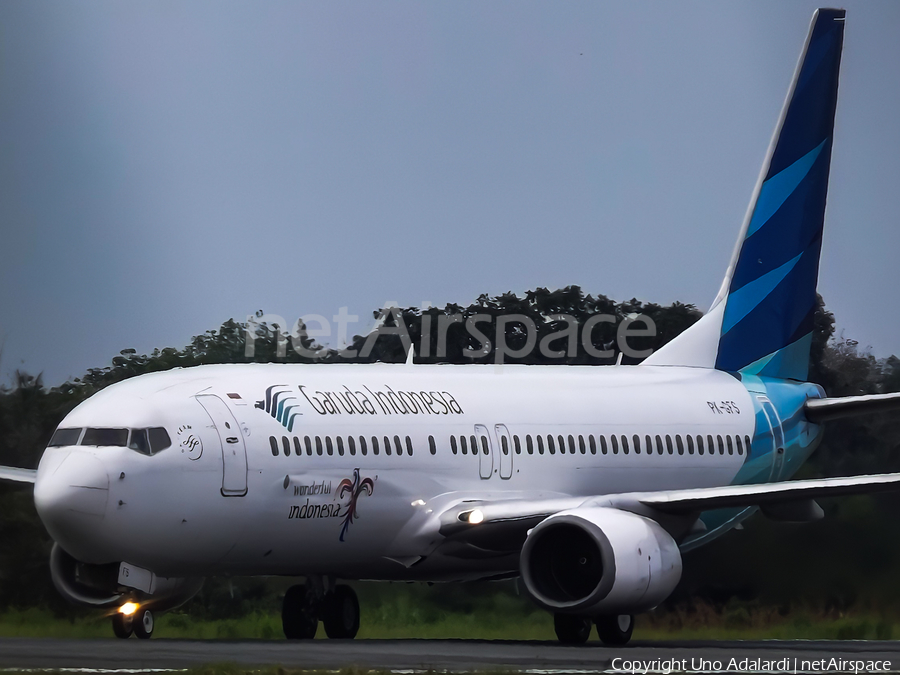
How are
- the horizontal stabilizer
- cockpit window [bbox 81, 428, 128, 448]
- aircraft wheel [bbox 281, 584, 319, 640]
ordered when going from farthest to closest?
the horizontal stabilizer < aircraft wheel [bbox 281, 584, 319, 640] < cockpit window [bbox 81, 428, 128, 448]

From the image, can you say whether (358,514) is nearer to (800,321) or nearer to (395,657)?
(395,657)

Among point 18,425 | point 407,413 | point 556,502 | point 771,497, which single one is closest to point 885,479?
point 771,497

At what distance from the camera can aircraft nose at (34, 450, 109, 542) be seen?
19266mm

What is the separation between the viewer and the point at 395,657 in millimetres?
18812

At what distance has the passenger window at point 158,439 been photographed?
66.0ft

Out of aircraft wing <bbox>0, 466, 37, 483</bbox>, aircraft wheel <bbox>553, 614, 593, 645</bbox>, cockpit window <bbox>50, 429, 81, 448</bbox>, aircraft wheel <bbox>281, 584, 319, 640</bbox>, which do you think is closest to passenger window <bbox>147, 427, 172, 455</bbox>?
cockpit window <bbox>50, 429, 81, 448</bbox>

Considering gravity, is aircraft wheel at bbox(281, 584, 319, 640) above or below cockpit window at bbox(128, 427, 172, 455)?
below

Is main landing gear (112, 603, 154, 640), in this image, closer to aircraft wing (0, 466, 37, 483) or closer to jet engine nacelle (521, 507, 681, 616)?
aircraft wing (0, 466, 37, 483)

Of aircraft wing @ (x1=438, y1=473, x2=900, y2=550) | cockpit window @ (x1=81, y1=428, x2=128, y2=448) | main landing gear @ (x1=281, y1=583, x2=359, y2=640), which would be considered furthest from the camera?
main landing gear @ (x1=281, y1=583, x2=359, y2=640)

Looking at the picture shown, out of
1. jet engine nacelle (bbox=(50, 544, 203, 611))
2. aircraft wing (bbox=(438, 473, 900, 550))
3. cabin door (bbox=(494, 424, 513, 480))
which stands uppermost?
cabin door (bbox=(494, 424, 513, 480))

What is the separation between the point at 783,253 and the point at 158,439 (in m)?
13.5

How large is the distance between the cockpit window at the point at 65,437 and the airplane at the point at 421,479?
2 cm

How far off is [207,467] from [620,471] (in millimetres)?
7805

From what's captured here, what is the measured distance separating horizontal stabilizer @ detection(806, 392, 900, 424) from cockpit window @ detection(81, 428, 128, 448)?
11251 millimetres
